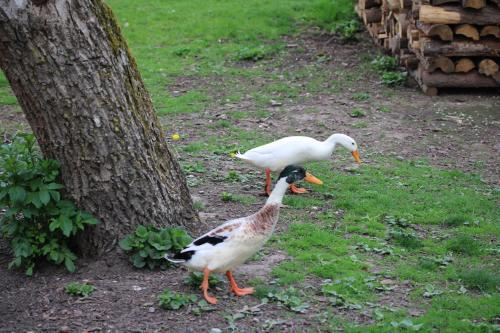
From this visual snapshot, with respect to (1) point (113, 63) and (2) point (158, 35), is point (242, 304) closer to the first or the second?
(1) point (113, 63)

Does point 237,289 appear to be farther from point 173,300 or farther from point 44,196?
point 44,196

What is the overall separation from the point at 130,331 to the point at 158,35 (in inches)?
399

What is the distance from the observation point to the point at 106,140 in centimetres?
562

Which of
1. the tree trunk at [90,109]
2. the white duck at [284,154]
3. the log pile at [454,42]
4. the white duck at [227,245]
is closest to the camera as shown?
the white duck at [227,245]

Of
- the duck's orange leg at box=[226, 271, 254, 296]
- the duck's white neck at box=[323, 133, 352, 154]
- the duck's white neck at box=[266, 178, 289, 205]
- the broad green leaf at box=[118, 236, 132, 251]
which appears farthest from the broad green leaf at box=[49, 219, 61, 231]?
the duck's white neck at box=[323, 133, 352, 154]

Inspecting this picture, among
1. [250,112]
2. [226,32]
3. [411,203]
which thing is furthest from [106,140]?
[226,32]

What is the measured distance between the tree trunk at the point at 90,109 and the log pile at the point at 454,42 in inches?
240

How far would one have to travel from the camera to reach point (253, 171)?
8.49 meters

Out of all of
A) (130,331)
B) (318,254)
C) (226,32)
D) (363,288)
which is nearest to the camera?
(130,331)

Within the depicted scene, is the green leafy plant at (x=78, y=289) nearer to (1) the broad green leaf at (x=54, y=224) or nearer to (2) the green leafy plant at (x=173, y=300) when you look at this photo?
(1) the broad green leaf at (x=54, y=224)

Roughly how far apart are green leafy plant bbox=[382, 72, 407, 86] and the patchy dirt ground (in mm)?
157

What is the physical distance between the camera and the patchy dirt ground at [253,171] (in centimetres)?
513

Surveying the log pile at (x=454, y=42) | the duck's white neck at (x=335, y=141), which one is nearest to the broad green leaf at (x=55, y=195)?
the duck's white neck at (x=335, y=141)

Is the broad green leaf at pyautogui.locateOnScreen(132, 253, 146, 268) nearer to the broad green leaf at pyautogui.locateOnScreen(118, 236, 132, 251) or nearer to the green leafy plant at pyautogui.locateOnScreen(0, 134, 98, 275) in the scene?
the broad green leaf at pyautogui.locateOnScreen(118, 236, 132, 251)
